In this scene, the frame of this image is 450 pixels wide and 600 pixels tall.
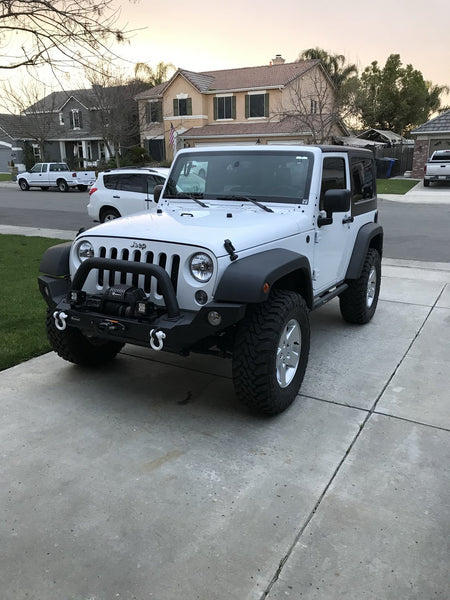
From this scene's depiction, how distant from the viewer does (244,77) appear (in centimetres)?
3753

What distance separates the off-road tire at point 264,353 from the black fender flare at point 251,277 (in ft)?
0.85

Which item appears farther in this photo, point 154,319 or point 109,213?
point 109,213

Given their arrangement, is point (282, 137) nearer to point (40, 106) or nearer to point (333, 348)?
point (40, 106)

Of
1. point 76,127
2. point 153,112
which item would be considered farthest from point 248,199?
point 76,127

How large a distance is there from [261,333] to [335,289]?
199 centimetres

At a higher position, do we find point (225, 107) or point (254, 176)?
point (225, 107)

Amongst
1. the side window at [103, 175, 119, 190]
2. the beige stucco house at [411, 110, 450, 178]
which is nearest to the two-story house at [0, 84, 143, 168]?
the beige stucco house at [411, 110, 450, 178]

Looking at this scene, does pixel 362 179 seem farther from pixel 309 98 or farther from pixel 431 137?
pixel 309 98

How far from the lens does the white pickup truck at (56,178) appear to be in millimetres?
28700

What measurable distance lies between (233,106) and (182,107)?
12.8 feet

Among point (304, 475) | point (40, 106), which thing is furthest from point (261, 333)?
point (40, 106)

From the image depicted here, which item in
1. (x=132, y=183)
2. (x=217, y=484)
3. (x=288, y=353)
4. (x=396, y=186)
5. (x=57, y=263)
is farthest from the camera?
(x=396, y=186)

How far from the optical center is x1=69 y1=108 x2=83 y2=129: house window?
152 feet

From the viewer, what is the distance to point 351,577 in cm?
240
